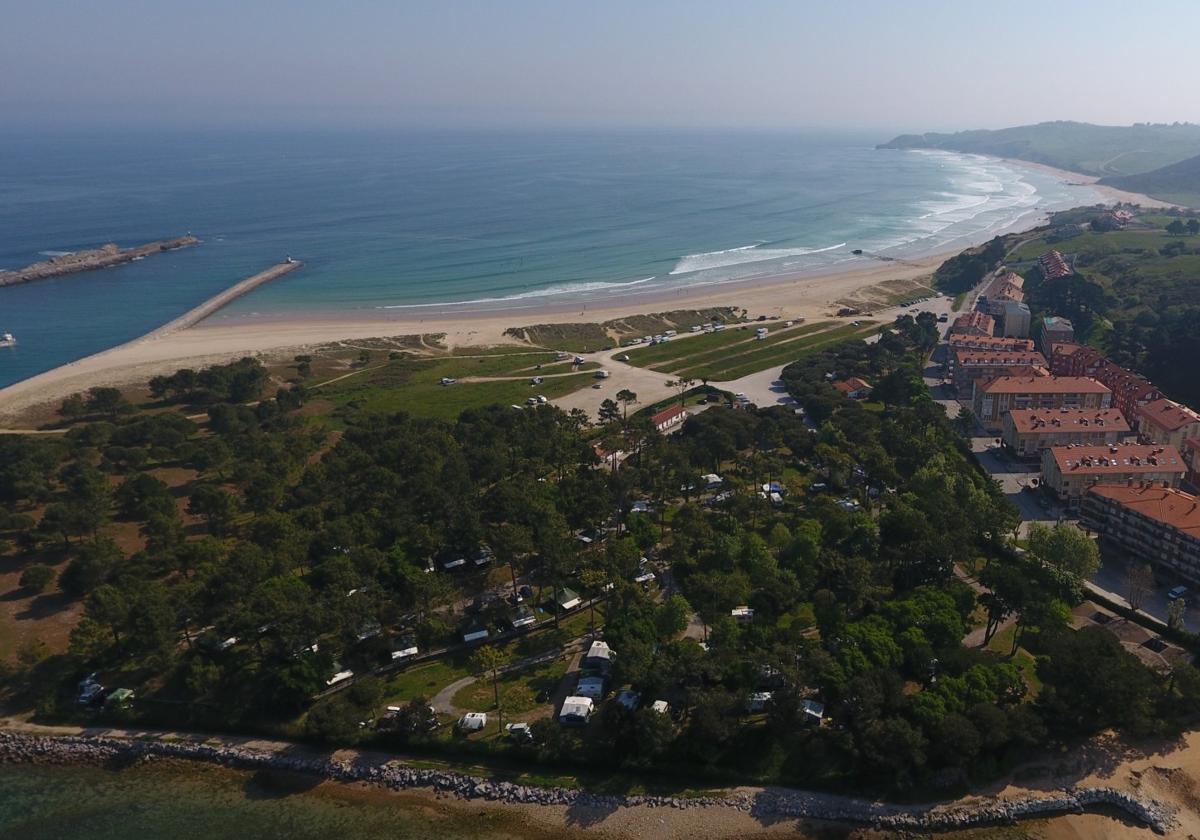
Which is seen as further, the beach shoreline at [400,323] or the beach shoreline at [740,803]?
the beach shoreline at [400,323]

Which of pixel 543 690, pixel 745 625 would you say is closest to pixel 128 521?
pixel 543 690

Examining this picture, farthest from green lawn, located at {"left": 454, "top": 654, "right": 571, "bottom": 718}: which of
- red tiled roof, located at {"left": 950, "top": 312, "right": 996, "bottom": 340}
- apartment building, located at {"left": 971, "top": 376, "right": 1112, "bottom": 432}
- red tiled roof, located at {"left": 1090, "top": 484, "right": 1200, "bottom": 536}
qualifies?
red tiled roof, located at {"left": 950, "top": 312, "right": 996, "bottom": 340}

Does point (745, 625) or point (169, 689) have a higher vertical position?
point (745, 625)

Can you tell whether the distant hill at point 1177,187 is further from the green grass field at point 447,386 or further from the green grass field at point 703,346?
the green grass field at point 447,386

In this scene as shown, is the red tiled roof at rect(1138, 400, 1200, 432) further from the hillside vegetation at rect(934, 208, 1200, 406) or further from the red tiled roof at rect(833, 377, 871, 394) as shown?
the red tiled roof at rect(833, 377, 871, 394)

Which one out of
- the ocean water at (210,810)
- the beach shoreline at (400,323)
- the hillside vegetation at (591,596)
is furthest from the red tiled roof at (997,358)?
the ocean water at (210,810)

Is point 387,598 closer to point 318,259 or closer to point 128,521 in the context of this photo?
point 128,521
